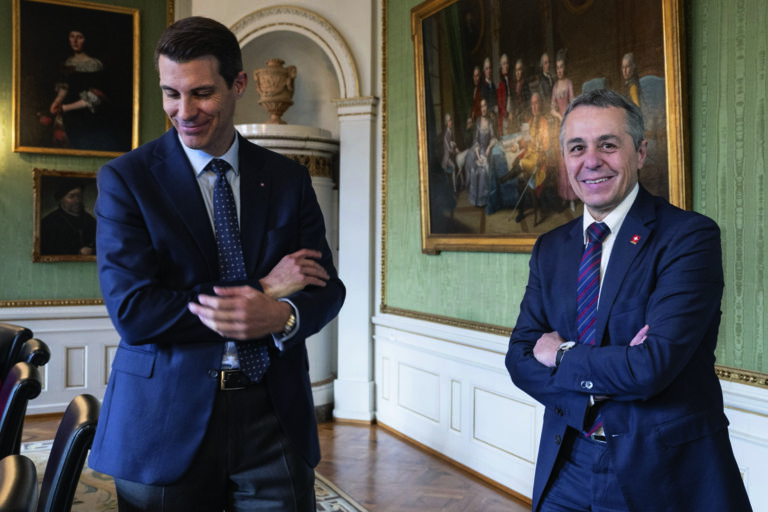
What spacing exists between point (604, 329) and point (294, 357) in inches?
37.6

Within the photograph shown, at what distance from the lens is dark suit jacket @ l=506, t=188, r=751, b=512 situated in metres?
1.90

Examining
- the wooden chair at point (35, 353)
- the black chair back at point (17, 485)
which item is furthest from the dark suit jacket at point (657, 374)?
the wooden chair at point (35, 353)

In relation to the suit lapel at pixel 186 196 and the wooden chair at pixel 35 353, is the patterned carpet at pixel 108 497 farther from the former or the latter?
→ the suit lapel at pixel 186 196

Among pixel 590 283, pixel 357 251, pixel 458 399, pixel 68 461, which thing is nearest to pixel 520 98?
pixel 458 399

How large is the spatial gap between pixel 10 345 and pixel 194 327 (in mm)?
2302

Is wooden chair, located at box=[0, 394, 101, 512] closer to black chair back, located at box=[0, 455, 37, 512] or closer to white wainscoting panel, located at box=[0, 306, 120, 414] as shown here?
black chair back, located at box=[0, 455, 37, 512]

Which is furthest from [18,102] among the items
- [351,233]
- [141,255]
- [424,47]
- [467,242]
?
[141,255]

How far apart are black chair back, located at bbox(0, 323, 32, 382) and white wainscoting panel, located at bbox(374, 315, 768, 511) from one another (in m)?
3.23

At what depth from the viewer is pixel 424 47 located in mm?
6191

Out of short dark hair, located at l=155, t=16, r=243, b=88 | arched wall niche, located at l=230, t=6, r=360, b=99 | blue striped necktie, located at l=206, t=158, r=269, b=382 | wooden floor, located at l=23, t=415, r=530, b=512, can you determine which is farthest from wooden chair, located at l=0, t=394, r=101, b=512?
arched wall niche, located at l=230, t=6, r=360, b=99

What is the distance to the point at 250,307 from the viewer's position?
1.93 metres

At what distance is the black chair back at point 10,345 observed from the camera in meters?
3.68

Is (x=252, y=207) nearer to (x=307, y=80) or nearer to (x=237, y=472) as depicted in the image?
(x=237, y=472)

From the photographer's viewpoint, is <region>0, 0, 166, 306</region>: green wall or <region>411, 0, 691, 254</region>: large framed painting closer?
<region>411, 0, 691, 254</region>: large framed painting
